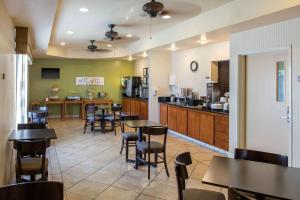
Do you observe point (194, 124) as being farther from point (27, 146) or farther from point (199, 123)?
point (27, 146)

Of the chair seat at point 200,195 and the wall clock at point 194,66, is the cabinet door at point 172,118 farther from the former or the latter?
the chair seat at point 200,195

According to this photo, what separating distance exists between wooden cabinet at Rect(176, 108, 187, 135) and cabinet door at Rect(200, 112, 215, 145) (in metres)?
0.75

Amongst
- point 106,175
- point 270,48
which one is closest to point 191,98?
point 270,48

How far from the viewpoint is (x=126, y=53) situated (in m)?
10.1

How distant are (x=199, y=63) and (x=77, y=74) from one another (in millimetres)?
6243

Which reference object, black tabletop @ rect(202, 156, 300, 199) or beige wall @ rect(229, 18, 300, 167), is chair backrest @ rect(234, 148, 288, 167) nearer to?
black tabletop @ rect(202, 156, 300, 199)

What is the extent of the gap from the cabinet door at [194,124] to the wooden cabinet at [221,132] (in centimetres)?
71

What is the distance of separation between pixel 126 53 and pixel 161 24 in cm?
394

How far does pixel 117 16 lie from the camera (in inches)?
220

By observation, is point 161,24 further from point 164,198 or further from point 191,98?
point 164,198

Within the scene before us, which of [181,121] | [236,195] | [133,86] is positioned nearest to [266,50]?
[181,121]

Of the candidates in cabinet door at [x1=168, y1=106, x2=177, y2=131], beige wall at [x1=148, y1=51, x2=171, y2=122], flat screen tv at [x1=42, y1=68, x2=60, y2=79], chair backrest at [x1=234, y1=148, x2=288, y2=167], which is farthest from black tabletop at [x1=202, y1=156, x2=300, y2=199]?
flat screen tv at [x1=42, y1=68, x2=60, y2=79]

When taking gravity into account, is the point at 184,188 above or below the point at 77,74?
below

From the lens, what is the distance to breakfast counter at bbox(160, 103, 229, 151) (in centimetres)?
575
